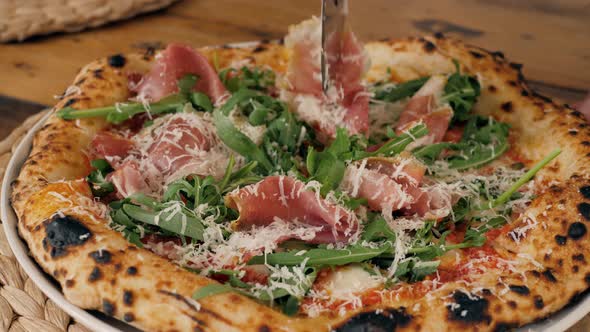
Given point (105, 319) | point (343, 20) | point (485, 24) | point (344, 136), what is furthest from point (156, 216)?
point (485, 24)

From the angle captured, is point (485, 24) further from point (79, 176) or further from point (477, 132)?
point (79, 176)

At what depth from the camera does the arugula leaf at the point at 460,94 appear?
12.6 feet

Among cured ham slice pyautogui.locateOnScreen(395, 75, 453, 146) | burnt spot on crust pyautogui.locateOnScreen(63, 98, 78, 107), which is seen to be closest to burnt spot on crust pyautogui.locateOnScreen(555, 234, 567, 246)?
cured ham slice pyautogui.locateOnScreen(395, 75, 453, 146)

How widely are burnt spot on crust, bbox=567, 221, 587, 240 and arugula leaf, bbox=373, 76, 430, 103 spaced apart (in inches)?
53.2

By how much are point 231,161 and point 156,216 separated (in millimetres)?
478

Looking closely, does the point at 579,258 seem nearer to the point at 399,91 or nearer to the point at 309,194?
the point at 309,194

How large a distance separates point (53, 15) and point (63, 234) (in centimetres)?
332

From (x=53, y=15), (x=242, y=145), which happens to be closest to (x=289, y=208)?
(x=242, y=145)

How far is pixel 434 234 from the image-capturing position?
10.1 ft

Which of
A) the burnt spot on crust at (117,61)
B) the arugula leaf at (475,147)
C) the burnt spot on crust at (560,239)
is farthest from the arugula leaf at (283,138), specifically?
the burnt spot on crust at (560,239)

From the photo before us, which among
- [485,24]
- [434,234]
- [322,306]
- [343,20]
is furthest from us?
[485,24]

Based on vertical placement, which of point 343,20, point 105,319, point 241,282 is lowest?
point 105,319

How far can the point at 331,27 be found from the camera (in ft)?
12.3

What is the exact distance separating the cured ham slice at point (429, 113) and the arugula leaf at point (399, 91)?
11 centimetres
